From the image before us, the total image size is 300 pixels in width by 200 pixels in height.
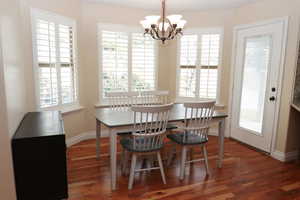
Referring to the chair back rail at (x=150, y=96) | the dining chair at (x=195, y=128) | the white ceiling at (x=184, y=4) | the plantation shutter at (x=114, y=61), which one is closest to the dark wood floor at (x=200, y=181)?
the dining chair at (x=195, y=128)

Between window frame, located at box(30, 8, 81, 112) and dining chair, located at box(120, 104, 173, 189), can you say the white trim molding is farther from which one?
window frame, located at box(30, 8, 81, 112)

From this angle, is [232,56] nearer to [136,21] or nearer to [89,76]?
[136,21]

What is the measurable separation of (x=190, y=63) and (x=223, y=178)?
2371 mm

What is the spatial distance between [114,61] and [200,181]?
257 centimetres

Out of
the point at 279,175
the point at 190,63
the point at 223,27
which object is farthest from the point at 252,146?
the point at 223,27

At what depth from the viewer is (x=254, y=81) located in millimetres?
3582

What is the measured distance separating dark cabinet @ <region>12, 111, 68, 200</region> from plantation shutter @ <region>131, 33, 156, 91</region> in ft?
8.35

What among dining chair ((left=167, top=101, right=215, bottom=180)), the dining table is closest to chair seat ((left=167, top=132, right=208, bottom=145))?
dining chair ((left=167, top=101, right=215, bottom=180))

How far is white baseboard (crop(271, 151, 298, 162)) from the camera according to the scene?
3.19 metres

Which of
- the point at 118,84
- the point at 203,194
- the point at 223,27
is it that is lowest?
the point at 203,194

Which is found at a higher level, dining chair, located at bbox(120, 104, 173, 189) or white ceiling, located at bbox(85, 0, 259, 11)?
white ceiling, located at bbox(85, 0, 259, 11)

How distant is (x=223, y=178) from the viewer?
8.89ft

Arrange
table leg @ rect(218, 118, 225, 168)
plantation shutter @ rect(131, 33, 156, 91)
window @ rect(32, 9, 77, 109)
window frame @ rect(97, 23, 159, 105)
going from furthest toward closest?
→ plantation shutter @ rect(131, 33, 156, 91)
window frame @ rect(97, 23, 159, 105)
window @ rect(32, 9, 77, 109)
table leg @ rect(218, 118, 225, 168)

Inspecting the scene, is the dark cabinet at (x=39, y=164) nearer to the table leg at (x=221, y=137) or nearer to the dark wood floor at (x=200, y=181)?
the dark wood floor at (x=200, y=181)
